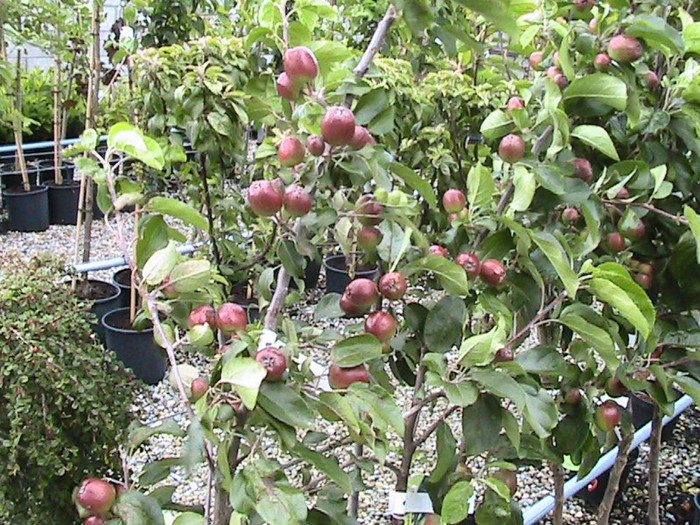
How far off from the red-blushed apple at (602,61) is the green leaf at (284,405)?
75 cm

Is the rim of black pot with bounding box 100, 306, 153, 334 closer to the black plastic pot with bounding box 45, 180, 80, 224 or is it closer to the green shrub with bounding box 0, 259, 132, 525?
the green shrub with bounding box 0, 259, 132, 525

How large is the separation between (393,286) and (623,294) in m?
0.29

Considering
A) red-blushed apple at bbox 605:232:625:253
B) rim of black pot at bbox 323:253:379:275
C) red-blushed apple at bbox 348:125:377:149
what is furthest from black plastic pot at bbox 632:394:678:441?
red-blushed apple at bbox 348:125:377:149

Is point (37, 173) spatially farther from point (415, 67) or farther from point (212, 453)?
point (212, 453)

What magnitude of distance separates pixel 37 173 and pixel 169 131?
3.20 metres

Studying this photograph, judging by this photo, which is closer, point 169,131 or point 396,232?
point 396,232

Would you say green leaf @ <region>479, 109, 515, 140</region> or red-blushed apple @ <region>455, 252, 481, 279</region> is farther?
green leaf @ <region>479, 109, 515, 140</region>

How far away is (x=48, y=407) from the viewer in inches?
47.3

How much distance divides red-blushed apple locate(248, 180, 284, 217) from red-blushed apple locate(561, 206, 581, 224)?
2.03 ft

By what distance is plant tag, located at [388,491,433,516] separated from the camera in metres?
1.06

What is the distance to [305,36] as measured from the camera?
0.98m

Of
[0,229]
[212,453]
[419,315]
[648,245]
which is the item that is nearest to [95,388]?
[212,453]

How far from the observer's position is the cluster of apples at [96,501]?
3.06 feet

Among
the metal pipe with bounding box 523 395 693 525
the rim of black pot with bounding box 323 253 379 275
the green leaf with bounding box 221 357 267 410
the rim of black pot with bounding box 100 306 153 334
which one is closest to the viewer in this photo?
the green leaf with bounding box 221 357 267 410
